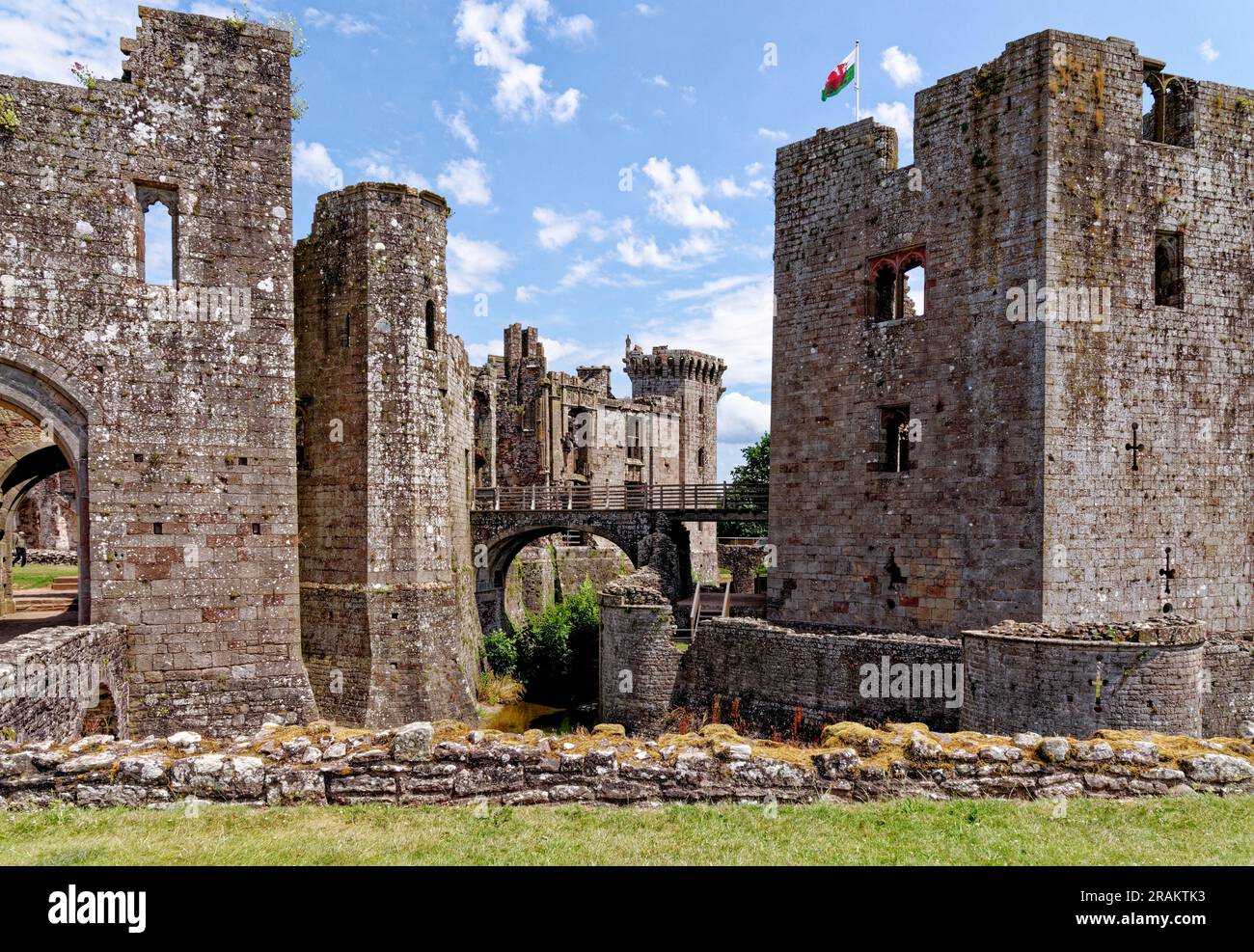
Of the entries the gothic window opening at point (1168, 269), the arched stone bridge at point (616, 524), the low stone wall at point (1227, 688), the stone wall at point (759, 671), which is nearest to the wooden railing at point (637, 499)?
the arched stone bridge at point (616, 524)

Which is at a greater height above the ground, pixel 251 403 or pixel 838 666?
pixel 251 403

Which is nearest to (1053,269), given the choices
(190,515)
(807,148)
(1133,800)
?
(807,148)

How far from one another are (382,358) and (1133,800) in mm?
15373

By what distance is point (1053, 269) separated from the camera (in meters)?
14.8

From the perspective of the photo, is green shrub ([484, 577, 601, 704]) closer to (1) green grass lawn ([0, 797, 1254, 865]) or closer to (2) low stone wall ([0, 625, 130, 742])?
(2) low stone wall ([0, 625, 130, 742])

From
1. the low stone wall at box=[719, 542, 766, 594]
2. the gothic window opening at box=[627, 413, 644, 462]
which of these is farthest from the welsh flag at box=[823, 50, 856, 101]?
the gothic window opening at box=[627, 413, 644, 462]

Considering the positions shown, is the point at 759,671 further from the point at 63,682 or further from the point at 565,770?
the point at 63,682

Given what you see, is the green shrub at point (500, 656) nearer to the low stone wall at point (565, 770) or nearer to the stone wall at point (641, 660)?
the stone wall at point (641, 660)

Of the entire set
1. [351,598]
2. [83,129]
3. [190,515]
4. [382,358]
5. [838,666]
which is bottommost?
[838,666]

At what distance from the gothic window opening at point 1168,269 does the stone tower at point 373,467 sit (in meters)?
14.8

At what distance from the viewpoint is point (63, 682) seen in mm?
9820

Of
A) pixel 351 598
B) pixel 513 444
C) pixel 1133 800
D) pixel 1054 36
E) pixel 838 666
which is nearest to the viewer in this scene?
pixel 1133 800

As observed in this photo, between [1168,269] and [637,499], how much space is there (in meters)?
20.8

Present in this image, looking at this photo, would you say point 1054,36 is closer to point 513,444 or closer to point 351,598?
point 351,598
